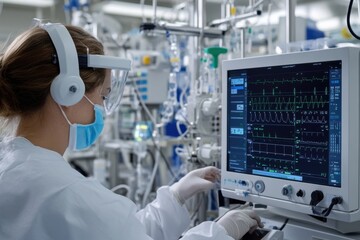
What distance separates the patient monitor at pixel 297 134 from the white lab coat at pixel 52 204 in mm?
453

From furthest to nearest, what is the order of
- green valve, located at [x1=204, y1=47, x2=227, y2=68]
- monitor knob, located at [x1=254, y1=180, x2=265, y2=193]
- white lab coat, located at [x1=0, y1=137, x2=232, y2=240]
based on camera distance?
green valve, located at [x1=204, y1=47, x2=227, y2=68]
monitor knob, located at [x1=254, y1=180, x2=265, y2=193]
white lab coat, located at [x1=0, y1=137, x2=232, y2=240]

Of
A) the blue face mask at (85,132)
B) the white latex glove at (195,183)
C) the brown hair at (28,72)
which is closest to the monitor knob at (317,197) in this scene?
the white latex glove at (195,183)

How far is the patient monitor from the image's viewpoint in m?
1.09

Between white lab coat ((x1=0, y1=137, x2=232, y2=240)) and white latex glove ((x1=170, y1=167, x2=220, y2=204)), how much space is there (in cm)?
48

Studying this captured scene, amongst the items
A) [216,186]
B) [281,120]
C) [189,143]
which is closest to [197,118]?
[189,143]

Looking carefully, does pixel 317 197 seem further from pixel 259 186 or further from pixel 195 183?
pixel 195 183

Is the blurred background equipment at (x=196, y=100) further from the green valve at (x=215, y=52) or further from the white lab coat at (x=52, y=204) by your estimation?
the white lab coat at (x=52, y=204)

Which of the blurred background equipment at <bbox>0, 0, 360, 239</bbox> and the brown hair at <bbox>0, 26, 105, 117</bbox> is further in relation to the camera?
the blurred background equipment at <bbox>0, 0, 360, 239</bbox>

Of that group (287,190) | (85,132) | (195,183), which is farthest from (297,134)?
(85,132)

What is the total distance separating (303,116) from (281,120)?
0.25ft

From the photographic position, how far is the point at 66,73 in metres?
1.04

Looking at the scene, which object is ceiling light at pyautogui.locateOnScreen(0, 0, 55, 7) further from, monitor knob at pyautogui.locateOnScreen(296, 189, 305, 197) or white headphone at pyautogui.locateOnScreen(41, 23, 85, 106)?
monitor knob at pyautogui.locateOnScreen(296, 189, 305, 197)

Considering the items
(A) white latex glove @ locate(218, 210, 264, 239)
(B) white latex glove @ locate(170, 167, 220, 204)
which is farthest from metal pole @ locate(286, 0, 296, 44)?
(A) white latex glove @ locate(218, 210, 264, 239)

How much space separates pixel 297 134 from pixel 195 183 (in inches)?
18.2
